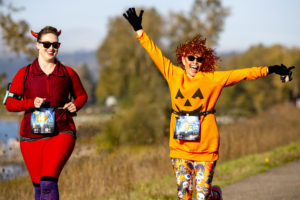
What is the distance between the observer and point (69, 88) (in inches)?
194

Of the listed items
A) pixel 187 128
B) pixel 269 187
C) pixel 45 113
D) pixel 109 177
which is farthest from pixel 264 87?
pixel 45 113

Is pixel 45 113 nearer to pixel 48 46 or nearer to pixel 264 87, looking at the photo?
pixel 48 46

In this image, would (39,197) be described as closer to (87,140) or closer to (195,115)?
(195,115)

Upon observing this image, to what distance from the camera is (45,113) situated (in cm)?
459

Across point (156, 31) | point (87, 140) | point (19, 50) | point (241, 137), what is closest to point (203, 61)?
point (87, 140)

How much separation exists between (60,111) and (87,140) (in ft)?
16.5

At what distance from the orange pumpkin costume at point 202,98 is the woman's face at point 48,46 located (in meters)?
0.92

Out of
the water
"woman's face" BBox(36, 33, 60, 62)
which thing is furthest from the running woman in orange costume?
the water

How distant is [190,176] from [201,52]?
1.30 metres

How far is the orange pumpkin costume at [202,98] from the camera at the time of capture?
16.5ft

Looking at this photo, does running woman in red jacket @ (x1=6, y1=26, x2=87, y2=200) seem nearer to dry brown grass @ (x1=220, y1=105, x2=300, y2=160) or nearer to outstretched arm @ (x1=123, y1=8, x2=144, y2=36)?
outstretched arm @ (x1=123, y1=8, x2=144, y2=36)

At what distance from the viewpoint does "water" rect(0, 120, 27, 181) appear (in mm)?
7785

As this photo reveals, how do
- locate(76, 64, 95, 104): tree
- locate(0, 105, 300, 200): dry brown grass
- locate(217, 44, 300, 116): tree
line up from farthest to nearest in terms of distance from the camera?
locate(217, 44, 300, 116): tree, locate(76, 64, 95, 104): tree, locate(0, 105, 300, 200): dry brown grass

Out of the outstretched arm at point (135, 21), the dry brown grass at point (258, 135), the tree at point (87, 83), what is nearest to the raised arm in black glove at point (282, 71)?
the outstretched arm at point (135, 21)
